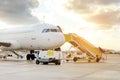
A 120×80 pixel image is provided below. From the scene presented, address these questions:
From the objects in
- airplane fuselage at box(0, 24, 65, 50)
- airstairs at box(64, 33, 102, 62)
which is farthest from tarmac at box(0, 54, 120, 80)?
airstairs at box(64, 33, 102, 62)

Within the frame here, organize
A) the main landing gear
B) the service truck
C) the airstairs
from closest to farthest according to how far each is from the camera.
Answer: the service truck
the airstairs
the main landing gear

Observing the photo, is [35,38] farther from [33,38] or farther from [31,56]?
[31,56]

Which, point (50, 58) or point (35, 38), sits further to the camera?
point (35, 38)

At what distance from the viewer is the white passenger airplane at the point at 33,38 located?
1350 inches

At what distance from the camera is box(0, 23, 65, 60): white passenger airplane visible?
1350 inches

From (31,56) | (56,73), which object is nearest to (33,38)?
(31,56)

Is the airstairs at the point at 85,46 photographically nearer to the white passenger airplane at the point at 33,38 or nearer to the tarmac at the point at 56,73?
the white passenger airplane at the point at 33,38

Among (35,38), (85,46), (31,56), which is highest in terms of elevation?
(35,38)

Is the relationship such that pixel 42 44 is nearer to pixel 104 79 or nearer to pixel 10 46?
pixel 10 46

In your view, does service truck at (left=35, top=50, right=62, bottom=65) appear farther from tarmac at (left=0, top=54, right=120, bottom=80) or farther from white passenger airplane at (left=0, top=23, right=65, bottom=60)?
tarmac at (left=0, top=54, right=120, bottom=80)

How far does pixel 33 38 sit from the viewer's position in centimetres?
3566

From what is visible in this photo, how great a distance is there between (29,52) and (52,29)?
21.4 ft

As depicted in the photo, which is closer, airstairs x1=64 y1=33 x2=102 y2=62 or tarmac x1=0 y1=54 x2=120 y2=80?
tarmac x1=0 y1=54 x2=120 y2=80

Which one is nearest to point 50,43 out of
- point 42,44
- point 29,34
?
point 42,44
